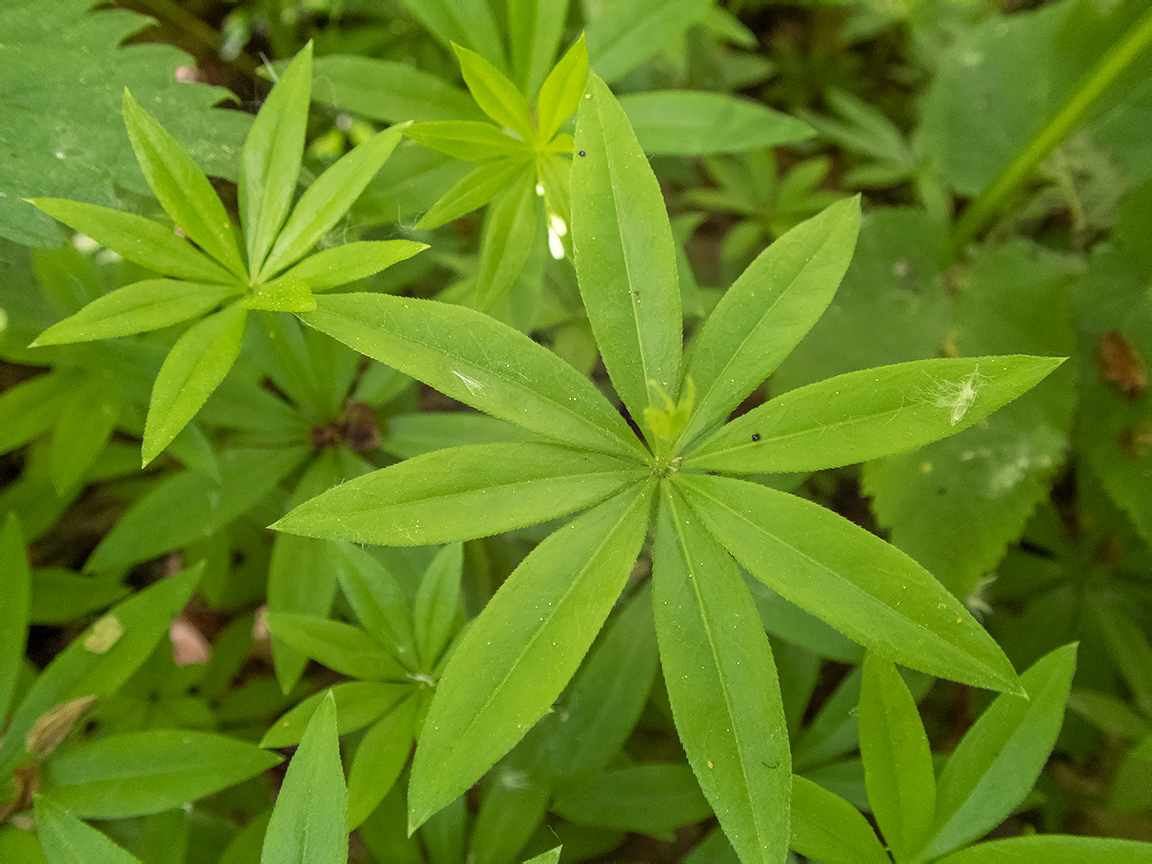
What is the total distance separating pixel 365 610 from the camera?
1.22 m

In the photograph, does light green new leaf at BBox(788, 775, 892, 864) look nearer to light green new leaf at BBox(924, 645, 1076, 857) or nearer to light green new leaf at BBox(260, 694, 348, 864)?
light green new leaf at BBox(924, 645, 1076, 857)

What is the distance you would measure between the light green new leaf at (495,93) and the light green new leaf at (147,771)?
115cm

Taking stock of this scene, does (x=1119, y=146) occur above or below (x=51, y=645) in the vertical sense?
above

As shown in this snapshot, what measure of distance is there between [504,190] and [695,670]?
87 cm

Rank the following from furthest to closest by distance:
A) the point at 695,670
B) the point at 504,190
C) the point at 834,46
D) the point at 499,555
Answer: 1. the point at 834,46
2. the point at 499,555
3. the point at 504,190
4. the point at 695,670

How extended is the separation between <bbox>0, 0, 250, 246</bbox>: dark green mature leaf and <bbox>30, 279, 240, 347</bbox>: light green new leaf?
12.5 inches

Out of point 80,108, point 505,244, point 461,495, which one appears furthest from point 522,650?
point 80,108

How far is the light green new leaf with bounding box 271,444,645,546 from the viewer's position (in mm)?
843

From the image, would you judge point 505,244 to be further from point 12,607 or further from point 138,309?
point 12,607

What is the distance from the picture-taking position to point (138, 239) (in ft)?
3.51

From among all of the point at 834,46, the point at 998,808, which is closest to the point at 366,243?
the point at 998,808

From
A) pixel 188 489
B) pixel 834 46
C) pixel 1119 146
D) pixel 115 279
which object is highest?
pixel 834 46

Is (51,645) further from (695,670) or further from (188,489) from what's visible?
(695,670)

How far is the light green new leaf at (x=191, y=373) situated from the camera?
3.17 ft
